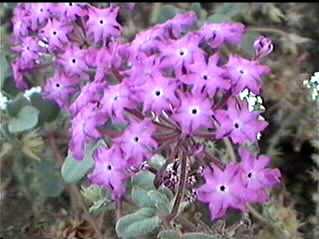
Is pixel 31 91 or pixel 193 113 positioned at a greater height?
pixel 193 113

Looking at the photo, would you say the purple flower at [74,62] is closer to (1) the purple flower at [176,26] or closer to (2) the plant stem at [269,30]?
(1) the purple flower at [176,26]

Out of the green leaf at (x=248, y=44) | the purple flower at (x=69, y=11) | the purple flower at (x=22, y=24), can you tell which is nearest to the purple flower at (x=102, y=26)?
the purple flower at (x=69, y=11)

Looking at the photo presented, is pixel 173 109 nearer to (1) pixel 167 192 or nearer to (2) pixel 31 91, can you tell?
(1) pixel 167 192

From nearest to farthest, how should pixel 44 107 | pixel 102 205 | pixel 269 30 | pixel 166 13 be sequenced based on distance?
pixel 102 205 < pixel 44 107 < pixel 166 13 < pixel 269 30

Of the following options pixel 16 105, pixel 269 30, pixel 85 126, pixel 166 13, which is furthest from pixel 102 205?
pixel 269 30

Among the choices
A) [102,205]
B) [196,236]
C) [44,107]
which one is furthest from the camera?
[44,107]

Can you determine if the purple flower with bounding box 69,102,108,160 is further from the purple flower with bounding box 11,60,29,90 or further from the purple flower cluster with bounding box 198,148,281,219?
the purple flower with bounding box 11,60,29,90

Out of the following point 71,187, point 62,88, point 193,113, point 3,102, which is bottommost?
point 71,187

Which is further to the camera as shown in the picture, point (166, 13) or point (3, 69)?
point (166, 13)
